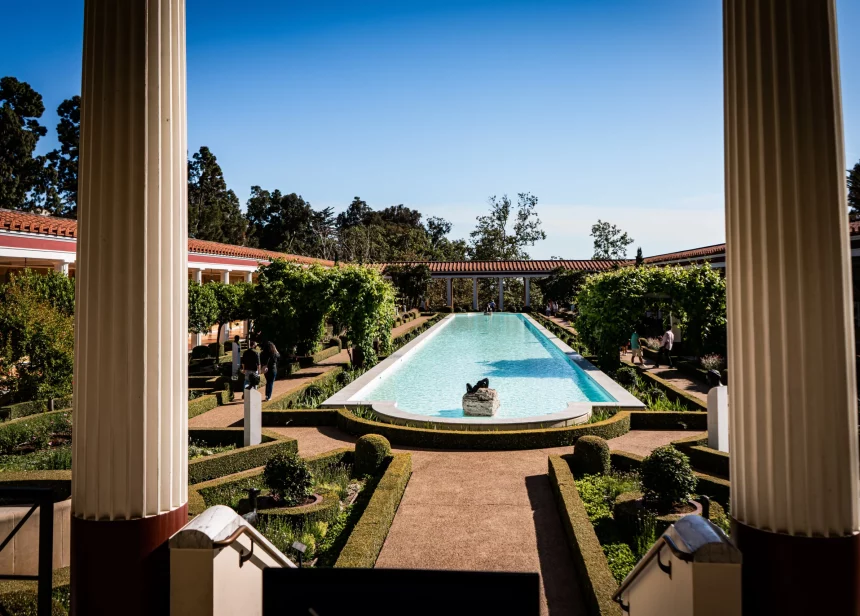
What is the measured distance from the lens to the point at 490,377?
15.2 metres

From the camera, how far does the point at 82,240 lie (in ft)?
7.68

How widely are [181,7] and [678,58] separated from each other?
2996 mm

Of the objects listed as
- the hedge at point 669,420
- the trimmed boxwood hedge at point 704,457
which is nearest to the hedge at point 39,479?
the trimmed boxwood hedge at point 704,457

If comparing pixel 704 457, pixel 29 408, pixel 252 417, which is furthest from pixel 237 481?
pixel 704 457

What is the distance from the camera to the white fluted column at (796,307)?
6.76ft

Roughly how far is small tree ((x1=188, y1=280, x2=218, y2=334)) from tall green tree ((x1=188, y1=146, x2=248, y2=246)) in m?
31.8

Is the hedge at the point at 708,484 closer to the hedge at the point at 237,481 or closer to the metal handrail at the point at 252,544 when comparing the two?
the hedge at the point at 237,481

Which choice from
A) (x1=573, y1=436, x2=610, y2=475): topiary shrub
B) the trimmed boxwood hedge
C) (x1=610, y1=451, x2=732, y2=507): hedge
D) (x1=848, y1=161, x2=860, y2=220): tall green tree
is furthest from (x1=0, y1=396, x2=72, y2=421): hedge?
(x1=848, y1=161, x2=860, y2=220): tall green tree

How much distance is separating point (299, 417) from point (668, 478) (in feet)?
20.5

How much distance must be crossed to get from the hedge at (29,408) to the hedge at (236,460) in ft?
13.2

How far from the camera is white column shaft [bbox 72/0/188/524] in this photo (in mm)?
2311

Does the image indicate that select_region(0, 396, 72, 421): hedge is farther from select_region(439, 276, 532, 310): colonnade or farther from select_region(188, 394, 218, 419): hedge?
select_region(439, 276, 532, 310): colonnade

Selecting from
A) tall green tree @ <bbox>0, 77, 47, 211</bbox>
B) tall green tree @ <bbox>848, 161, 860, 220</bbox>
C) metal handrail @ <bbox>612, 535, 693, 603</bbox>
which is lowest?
metal handrail @ <bbox>612, 535, 693, 603</bbox>

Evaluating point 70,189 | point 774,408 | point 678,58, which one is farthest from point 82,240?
point 70,189
